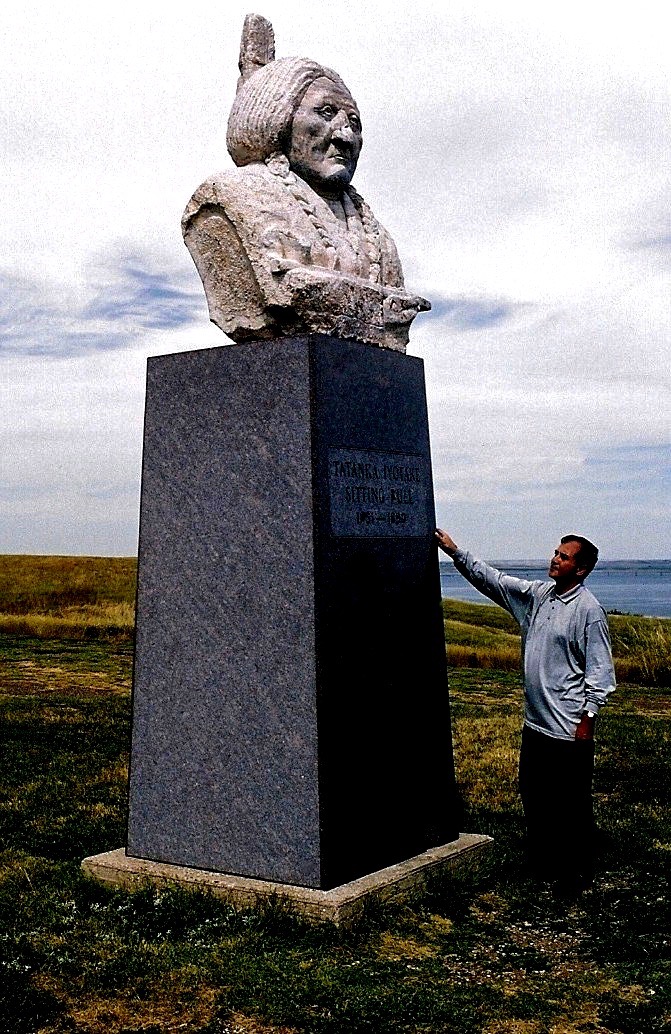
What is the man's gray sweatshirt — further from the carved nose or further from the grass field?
the carved nose

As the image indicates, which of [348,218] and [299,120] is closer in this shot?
[299,120]

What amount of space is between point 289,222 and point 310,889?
3361 millimetres

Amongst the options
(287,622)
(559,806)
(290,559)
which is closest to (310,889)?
(287,622)

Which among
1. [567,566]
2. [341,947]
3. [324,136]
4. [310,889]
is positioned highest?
[324,136]

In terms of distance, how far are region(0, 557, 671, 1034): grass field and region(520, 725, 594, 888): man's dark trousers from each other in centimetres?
15

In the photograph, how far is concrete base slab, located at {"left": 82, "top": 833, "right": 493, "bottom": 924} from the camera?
217 inches

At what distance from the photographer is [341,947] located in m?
5.25

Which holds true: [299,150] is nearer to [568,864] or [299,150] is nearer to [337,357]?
[337,357]

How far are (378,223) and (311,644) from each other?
263 centimetres

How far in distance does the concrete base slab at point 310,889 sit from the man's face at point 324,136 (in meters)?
3.71

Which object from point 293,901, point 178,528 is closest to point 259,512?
point 178,528

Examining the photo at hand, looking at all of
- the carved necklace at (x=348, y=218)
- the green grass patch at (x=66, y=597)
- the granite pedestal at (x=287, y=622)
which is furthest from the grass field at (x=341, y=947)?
the green grass patch at (x=66, y=597)

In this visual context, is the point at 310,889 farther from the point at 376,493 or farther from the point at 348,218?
the point at 348,218

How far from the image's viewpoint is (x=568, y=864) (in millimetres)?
6223
